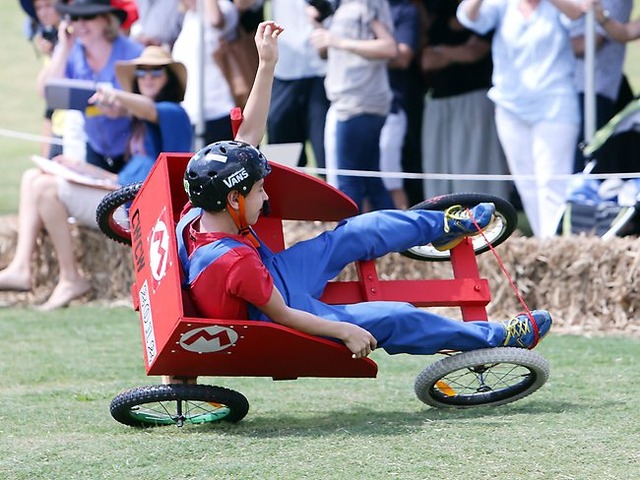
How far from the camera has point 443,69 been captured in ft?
31.9

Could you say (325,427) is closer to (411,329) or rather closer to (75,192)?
(411,329)

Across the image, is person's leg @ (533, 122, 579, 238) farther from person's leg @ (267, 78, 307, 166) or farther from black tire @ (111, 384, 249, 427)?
black tire @ (111, 384, 249, 427)

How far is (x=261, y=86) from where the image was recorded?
18.4 ft

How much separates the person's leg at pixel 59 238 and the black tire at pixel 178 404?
305 cm

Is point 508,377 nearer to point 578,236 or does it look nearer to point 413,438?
point 413,438

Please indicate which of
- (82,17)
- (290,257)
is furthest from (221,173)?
(82,17)

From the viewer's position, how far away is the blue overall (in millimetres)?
5145

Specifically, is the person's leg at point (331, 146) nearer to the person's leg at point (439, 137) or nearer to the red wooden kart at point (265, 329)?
the person's leg at point (439, 137)

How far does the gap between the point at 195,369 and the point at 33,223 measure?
3.58 meters

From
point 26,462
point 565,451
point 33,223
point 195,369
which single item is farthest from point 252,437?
point 33,223

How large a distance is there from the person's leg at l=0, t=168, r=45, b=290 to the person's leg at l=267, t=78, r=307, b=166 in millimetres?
1768

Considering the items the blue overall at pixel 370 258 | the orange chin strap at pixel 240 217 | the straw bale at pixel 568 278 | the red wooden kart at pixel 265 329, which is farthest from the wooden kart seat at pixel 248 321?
the straw bale at pixel 568 278

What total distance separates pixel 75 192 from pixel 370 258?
3.29 metres

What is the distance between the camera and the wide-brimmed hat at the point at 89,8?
28.5ft
